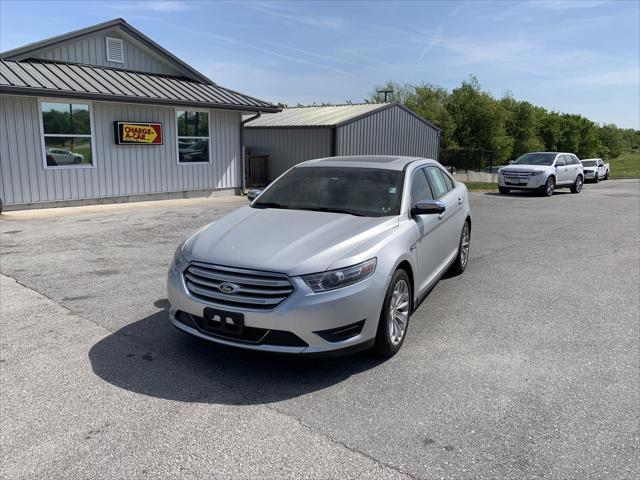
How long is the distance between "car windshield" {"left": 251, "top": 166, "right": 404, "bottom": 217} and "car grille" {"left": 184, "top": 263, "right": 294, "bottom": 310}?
1.34 meters

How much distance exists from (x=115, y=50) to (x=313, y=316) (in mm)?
13852

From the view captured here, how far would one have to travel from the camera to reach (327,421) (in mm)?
3221

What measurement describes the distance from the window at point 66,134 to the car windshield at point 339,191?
9370 millimetres

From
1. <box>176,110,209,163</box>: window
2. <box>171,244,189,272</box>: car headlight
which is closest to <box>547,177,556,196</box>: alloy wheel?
<box>176,110,209,163</box>: window

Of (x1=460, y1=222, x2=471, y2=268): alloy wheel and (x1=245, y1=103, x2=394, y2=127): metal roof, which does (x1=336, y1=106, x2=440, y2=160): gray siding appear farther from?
(x1=460, y1=222, x2=471, y2=268): alloy wheel

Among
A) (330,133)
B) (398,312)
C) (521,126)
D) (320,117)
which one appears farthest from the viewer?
(521,126)

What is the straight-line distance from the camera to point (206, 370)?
3.90m

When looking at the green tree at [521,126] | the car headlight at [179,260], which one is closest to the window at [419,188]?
the car headlight at [179,260]

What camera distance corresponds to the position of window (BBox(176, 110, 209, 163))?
1532 centimetres

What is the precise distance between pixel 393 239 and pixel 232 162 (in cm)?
1353

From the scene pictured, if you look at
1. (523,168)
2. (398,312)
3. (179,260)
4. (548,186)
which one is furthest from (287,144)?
(398,312)

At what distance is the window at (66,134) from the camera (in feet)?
40.4

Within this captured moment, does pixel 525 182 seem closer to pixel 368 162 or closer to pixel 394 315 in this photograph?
pixel 368 162

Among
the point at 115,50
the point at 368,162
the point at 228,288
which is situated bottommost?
the point at 228,288
